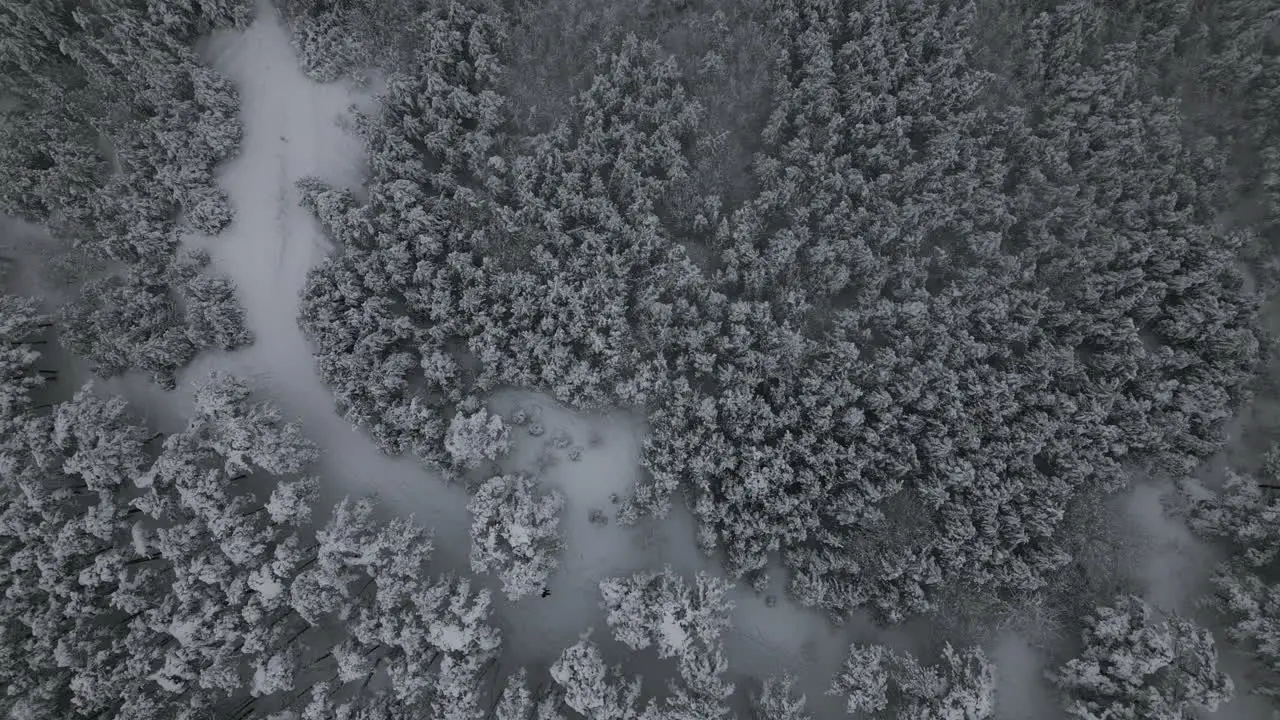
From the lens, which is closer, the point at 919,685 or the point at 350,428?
the point at 919,685

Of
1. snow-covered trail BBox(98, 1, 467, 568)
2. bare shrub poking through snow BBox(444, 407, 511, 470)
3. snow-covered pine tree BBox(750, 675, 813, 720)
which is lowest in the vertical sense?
snow-covered pine tree BBox(750, 675, 813, 720)

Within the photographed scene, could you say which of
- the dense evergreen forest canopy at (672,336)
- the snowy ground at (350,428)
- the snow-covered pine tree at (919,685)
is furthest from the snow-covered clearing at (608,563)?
the snow-covered pine tree at (919,685)

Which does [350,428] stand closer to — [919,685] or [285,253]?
[285,253]

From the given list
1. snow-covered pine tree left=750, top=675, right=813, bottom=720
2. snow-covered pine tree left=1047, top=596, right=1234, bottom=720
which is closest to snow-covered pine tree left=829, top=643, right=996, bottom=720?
snow-covered pine tree left=750, top=675, right=813, bottom=720

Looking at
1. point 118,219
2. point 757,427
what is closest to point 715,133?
point 757,427

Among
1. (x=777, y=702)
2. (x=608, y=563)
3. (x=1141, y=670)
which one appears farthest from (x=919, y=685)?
(x=608, y=563)

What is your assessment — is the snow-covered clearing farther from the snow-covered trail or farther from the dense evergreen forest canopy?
the snow-covered trail

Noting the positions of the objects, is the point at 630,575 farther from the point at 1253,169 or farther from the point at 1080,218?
the point at 1253,169
